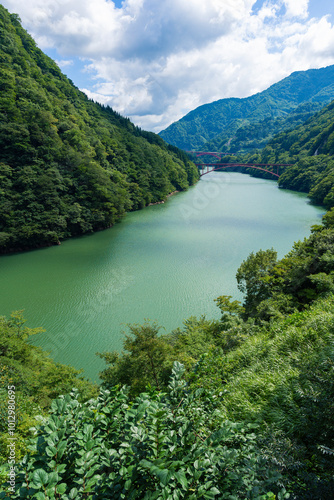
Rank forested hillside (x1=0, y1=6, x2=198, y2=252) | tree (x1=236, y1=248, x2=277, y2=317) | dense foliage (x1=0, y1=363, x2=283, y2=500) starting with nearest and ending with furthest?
dense foliage (x1=0, y1=363, x2=283, y2=500)
tree (x1=236, y1=248, x2=277, y2=317)
forested hillside (x1=0, y1=6, x2=198, y2=252)

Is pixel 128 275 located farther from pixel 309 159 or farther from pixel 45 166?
pixel 309 159

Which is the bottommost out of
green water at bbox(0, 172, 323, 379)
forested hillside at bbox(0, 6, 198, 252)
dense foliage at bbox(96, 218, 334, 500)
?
green water at bbox(0, 172, 323, 379)

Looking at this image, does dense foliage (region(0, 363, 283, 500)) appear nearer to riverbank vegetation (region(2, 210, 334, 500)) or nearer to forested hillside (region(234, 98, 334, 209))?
riverbank vegetation (region(2, 210, 334, 500))

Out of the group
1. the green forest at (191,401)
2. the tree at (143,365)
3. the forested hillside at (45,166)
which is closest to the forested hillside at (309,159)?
the green forest at (191,401)

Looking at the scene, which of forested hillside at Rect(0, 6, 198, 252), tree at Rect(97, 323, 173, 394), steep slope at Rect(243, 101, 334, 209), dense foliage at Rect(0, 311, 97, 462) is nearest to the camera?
dense foliage at Rect(0, 311, 97, 462)

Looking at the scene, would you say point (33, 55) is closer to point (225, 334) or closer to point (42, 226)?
point (42, 226)

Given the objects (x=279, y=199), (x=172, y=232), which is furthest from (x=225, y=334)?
(x=279, y=199)

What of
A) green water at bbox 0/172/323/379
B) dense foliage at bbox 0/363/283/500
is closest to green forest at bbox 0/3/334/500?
dense foliage at bbox 0/363/283/500
